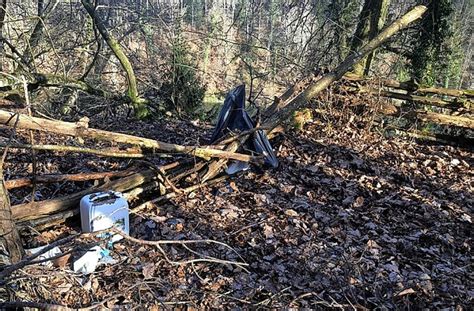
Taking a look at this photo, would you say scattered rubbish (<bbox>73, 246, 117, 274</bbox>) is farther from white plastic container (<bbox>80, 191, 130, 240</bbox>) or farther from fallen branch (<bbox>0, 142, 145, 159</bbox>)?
fallen branch (<bbox>0, 142, 145, 159</bbox>)

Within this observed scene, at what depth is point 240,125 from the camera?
17.8 feet

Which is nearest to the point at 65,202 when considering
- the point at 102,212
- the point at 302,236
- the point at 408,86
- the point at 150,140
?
the point at 102,212

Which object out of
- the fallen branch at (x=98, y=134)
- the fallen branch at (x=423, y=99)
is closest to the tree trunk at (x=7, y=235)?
the fallen branch at (x=98, y=134)

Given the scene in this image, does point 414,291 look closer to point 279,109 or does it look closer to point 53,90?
point 279,109

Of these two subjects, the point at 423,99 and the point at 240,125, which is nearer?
the point at 240,125

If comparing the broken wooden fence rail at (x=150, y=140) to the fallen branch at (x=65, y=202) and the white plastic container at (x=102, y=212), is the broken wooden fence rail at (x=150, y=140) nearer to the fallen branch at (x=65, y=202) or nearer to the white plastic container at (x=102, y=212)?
the fallen branch at (x=65, y=202)

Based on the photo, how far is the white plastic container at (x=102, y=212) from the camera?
345cm

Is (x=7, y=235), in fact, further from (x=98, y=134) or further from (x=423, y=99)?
(x=423, y=99)

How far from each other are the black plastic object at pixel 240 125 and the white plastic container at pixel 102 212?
205 cm

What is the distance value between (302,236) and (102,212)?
198 centimetres

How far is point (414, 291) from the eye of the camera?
10.2 ft

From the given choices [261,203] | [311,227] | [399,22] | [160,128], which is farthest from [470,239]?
[160,128]

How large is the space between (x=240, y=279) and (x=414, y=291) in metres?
1.45

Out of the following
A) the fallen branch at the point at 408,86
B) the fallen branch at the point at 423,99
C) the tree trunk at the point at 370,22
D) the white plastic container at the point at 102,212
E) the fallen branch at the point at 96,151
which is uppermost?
the tree trunk at the point at 370,22
